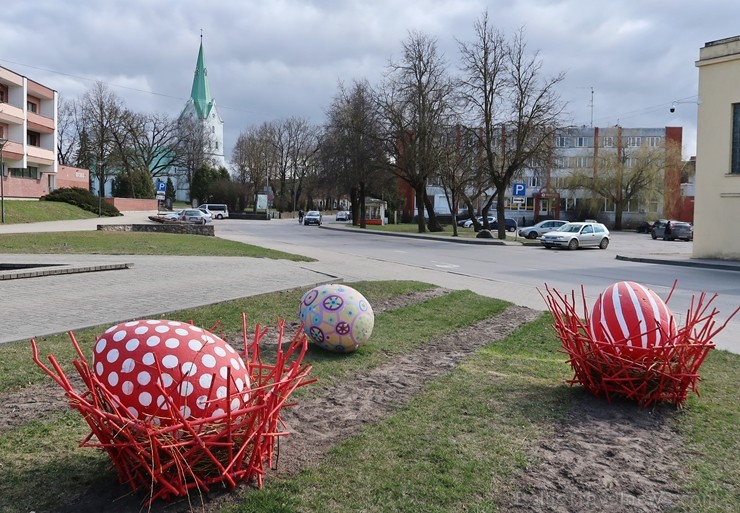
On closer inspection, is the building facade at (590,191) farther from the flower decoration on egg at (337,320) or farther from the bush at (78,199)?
the flower decoration on egg at (337,320)

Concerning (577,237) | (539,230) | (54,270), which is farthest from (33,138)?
(54,270)

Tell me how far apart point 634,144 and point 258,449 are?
95120 mm

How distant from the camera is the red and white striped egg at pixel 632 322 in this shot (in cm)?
489

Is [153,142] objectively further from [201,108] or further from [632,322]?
[632,322]

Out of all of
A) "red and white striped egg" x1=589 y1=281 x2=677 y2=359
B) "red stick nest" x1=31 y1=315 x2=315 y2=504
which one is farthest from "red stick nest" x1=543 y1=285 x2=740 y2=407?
"red stick nest" x1=31 y1=315 x2=315 y2=504

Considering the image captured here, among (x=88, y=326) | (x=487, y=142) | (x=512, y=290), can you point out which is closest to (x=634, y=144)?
(x=487, y=142)

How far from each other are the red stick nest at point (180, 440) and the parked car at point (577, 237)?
32.7 metres

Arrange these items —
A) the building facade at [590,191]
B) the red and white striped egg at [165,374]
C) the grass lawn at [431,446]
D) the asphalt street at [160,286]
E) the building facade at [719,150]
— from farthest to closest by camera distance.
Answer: the building facade at [590,191] < the building facade at [719,150] < the asphalt street at [160,286] < the grass lawn at [431,446] < the red and white striped egg at [165,374]

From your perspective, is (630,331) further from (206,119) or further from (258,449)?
(206,119)

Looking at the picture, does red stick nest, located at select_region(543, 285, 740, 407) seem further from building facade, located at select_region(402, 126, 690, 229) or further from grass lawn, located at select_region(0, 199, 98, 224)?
building facade, located at select_region(402, 126, 690, 229)

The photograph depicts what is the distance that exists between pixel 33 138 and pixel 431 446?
218ft

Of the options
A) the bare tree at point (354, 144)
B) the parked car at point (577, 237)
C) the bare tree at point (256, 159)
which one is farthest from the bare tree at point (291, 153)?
the parked car at point (577, 237)

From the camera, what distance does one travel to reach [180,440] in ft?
10.0

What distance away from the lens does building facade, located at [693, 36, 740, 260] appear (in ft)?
77.3
